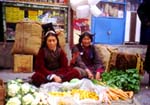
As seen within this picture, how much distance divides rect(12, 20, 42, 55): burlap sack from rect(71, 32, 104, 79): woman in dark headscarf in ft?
4.00

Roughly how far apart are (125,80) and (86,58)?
101cm

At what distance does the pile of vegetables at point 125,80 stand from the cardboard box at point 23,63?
1.94 meters

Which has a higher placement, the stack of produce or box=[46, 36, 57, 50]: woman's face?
box=[46, 36, 57, 50]: woman's face

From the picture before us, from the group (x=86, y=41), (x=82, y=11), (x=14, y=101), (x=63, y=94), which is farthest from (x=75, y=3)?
(x=14, y=101)

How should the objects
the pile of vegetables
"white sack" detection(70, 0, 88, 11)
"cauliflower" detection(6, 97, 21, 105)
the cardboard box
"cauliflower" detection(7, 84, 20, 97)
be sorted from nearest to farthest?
"cauliflower" detection(6, 97, 21, 105) < "cauliflower" detection(7, 84, 20, 97) < the pile of vegetables < the cardboard box < "white sack" detection(70, 0, 88, 11)

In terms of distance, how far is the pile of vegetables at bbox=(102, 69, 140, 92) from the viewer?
4441 mm

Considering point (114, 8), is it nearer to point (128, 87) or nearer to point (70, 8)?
point (70, 8)

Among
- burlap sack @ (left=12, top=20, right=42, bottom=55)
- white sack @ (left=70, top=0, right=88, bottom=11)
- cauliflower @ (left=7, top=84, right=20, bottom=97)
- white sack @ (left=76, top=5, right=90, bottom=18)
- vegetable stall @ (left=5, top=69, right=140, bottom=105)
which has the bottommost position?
vegetable stall @ (left=5, top=69, right=140, bottom=105)

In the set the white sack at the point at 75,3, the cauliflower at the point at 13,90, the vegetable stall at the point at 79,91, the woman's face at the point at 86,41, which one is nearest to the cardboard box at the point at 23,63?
the woman's face at the point at 86,41

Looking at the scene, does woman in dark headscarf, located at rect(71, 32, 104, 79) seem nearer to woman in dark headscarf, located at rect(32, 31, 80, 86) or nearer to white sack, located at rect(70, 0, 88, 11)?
woman in dark headscarf, located at rect(32, 31, 80, 86)

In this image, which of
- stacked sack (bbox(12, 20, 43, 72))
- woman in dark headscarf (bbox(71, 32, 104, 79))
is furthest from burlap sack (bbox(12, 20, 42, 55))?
woman in dark headscarf (bbox(71, 32, 104, 79))

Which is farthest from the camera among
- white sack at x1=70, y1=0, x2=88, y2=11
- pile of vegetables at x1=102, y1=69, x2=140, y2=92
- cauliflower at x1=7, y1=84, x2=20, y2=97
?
white sack at x1=70, y1=0, x2=88, y2=11

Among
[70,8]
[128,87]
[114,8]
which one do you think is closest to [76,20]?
[70,8]

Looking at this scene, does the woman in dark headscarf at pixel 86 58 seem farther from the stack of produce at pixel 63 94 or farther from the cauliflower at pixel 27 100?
the cauliflower at pixel 27 100
